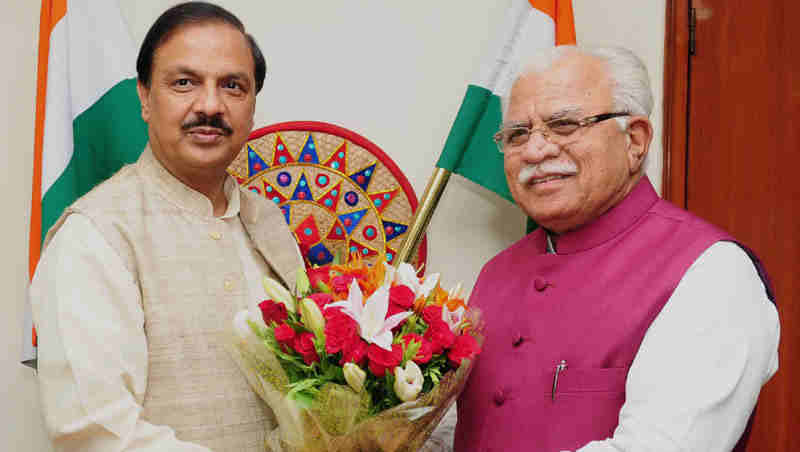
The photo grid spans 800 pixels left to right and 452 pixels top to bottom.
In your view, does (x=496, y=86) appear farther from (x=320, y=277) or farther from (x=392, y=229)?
(x=320, y=277)

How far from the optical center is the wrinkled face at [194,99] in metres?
1.74

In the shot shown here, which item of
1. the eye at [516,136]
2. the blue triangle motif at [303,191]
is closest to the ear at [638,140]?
the eye at [516,136]

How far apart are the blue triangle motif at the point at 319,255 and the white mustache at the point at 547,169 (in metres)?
1.05

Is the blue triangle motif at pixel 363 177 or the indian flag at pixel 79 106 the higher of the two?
the indian flag at pixel 79 106

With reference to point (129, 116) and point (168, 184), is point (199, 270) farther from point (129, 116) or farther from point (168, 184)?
point (129, 116)

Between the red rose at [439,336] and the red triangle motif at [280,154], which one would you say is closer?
the red rose at [439,336]

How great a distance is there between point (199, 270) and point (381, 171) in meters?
1.17

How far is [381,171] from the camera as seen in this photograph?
2.76 m

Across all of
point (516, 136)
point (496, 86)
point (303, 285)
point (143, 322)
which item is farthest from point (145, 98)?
point (496, 86)

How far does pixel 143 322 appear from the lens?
1587mm

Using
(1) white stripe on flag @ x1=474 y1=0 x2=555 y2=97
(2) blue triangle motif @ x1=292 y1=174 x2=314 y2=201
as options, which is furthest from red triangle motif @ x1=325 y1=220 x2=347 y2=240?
(1) white stripe on flag @ x1=474 y1=0 x2=555 y2=97

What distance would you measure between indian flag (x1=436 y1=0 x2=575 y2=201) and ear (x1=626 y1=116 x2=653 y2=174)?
0.81 m

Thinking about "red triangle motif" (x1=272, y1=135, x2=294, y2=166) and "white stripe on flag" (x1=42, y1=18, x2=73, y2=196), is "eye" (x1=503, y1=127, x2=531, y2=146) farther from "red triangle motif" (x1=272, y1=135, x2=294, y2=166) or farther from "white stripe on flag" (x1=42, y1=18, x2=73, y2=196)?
"white stripe on flag" (x1=42, y1=18, x2=73, y2=196)

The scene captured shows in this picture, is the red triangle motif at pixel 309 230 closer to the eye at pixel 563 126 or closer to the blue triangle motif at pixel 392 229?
the blue triangle motif at pixel 392 229
